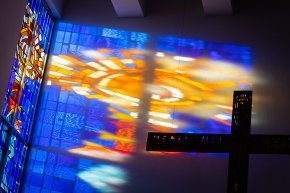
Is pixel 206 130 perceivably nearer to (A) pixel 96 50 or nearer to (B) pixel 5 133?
(A) pixel 96 50

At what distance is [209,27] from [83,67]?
2.35 meters

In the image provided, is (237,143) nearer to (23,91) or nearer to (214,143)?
(214,143)

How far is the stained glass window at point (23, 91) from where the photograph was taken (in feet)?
30.6

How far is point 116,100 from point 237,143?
3220 mm

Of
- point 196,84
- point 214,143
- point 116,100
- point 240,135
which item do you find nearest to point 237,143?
point 240,135

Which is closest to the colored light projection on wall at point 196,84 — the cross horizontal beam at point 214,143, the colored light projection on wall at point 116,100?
the colored light projection on wall at point 116,100

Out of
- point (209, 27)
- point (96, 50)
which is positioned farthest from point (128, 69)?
point (209, 27)

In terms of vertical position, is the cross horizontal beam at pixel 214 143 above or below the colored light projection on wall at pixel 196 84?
below

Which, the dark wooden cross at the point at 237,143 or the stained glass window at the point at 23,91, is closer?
the dark wooden cross at the point at 237,143

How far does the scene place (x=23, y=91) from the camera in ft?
32.6

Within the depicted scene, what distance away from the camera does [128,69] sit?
10484 millimetres

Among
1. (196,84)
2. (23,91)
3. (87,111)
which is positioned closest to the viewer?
(23,91)

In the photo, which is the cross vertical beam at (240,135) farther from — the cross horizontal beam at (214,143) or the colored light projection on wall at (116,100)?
the colored light projection on wall at (116,100)

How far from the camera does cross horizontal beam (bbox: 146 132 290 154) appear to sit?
7.41 m
